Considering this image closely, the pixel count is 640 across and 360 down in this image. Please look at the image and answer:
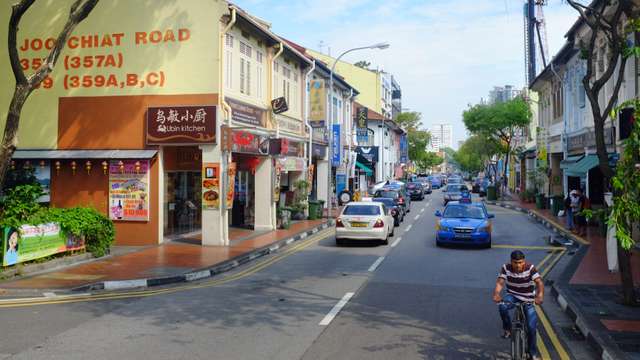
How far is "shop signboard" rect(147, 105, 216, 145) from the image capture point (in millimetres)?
19422

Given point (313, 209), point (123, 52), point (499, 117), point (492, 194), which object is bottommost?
point (313, 209)

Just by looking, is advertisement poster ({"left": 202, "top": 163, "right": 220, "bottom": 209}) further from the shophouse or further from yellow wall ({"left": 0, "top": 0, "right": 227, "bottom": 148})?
yellow wall ({"left": 0, "top": 0, "right": 227, "bottom": 148})

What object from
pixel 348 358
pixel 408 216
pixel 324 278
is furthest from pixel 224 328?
pixel 408 216

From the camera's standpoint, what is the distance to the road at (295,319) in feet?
26.8

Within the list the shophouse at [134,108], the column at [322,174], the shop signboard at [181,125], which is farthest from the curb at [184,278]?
the column at [322,174]

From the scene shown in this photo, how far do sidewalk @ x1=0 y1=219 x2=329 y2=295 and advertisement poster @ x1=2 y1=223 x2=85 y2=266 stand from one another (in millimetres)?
602

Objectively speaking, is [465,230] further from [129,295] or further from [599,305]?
[129,295]

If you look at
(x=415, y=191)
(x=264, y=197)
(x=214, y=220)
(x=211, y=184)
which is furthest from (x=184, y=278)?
(x=415, y=191)

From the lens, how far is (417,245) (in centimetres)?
2111

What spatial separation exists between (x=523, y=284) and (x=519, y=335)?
27.7 inches

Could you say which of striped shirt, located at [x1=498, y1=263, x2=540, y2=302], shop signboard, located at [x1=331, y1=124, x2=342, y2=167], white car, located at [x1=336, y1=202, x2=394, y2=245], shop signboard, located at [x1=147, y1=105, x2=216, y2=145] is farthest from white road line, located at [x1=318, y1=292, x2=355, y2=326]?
shop signboard, located at [x1=331, y1=124, x2=342, y2=167]

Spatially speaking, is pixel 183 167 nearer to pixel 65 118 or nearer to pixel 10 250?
pixel 65 118

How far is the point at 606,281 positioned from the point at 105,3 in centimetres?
1734

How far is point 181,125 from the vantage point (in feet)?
64.1
